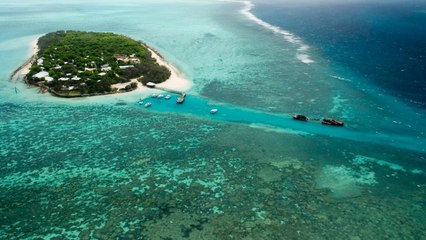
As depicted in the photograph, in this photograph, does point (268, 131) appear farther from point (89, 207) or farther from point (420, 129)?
point (89, 207)

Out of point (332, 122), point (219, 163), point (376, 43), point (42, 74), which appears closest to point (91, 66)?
point (42, 74)

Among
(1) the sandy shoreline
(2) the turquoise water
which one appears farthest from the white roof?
(1) the sandy shoreline

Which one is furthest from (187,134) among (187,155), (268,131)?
(268,131)

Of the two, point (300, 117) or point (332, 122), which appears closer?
point (332, 122)

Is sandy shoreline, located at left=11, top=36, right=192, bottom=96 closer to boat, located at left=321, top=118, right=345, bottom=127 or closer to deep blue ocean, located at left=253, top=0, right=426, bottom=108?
boat, located at left=321, top=118, right=345, bottom=127

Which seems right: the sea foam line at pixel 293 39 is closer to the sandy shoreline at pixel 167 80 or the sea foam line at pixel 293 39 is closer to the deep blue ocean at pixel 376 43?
the deep blue ocean at pixel 376 43

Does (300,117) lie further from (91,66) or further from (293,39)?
(293,39)
